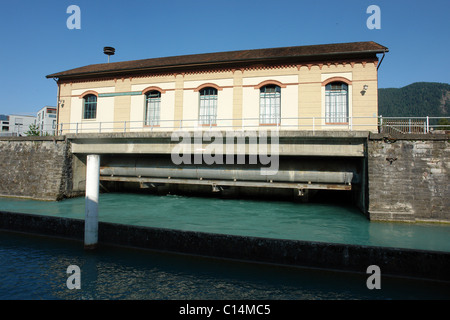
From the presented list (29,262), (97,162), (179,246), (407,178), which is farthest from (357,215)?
(29,262)

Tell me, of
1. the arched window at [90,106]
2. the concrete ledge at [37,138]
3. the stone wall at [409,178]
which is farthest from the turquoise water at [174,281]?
the arched window at [90,106]

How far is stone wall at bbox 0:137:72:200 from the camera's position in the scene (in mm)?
16078

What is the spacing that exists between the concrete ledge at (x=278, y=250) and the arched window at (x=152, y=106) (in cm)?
975

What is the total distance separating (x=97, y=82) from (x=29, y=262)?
14.8 metres

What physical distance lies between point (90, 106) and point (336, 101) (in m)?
15.7

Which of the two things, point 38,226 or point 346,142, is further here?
point 346,142

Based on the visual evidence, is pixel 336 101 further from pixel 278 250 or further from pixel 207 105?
pixel 278 250

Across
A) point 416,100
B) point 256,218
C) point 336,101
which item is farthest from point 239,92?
point 416,100

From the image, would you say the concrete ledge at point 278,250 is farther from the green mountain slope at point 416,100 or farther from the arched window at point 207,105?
the green mountain slope at point 416,100

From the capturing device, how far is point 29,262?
7457mm

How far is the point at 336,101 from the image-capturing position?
15.5 metres

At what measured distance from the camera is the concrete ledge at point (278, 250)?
675cm

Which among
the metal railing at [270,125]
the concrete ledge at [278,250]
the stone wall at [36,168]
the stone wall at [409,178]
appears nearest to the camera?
the concrete ledge at [278,250]

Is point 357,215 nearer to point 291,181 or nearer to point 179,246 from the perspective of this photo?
point 291,181
